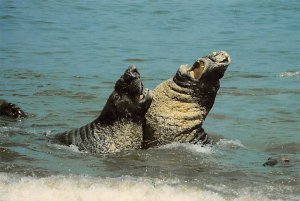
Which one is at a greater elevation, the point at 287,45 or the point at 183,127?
the point at 183,127

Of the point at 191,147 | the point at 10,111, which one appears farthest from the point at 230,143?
the point at 10,111

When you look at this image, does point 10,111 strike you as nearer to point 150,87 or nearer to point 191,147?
point 191,147

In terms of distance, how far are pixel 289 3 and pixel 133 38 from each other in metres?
11.0

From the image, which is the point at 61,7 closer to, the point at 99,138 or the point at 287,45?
the point at 287,45

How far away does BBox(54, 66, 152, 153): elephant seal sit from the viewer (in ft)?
26.2

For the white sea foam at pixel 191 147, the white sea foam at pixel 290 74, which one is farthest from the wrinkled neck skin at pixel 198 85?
the white sea foam at pixel 290 74

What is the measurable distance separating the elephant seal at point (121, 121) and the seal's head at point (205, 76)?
580mm

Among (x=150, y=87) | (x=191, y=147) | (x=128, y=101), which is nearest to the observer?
(x=128, y=101)

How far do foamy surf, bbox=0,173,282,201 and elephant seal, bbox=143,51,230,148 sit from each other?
132 centimetres

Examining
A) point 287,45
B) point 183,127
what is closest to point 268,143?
point 183,127

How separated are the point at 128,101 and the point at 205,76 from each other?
91cm

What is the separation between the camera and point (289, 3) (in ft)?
101

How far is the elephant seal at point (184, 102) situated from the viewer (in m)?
8.46

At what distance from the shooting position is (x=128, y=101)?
26.4 ft
